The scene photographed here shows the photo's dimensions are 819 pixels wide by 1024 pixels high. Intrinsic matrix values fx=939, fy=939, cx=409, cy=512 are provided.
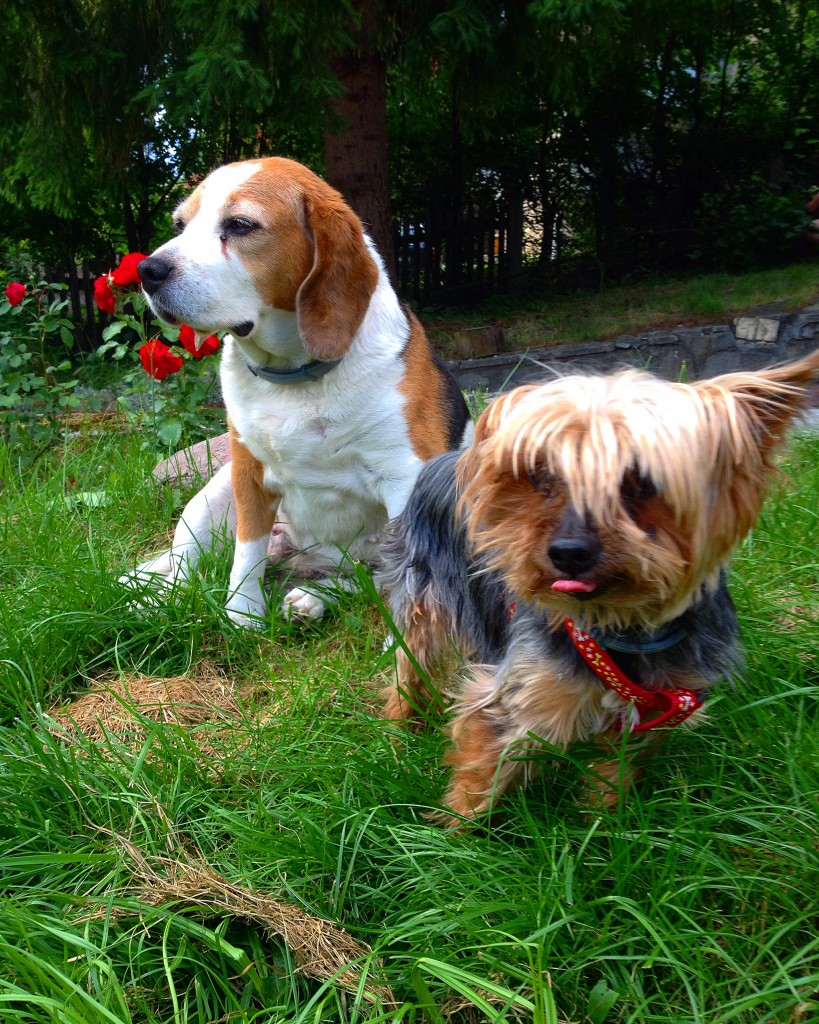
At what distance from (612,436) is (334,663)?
1.68m

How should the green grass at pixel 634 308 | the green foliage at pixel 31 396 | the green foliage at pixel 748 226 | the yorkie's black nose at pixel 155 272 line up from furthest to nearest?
the green foliage at pixel 748 226 → the green grass at pixel 634 308 → the green foliage at pixel 31 396 → the yorkie's black nose at pixel 155 272

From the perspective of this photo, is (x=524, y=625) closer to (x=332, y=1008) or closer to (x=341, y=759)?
(x=341, y=759)

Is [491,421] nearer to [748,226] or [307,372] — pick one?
[307,372]

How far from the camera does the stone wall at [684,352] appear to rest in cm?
800

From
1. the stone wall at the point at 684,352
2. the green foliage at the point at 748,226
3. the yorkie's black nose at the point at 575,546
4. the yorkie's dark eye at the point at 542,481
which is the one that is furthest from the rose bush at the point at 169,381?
the green foliage at the point at 748,226

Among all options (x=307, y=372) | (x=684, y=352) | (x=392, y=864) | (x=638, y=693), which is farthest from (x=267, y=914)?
(x=684, y=352)

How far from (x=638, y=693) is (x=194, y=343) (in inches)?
118

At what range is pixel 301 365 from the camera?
322 cm

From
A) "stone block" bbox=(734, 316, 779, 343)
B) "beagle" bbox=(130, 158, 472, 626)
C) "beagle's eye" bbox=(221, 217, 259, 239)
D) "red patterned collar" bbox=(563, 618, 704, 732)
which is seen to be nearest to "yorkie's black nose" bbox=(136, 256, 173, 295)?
"beagle" bbox=(130, 158, 472, 626)

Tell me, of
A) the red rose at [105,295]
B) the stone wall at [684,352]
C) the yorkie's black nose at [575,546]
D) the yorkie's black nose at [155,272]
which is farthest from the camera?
the stone wall at [684,352]

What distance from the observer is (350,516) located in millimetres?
3490

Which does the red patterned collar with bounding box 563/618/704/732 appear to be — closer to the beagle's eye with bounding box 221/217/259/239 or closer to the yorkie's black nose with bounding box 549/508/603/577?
the yorkie's black nose with bounding box 549/508/603/577

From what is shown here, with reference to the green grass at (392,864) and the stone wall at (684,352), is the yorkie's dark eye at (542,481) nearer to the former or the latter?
the green grass at (392,864)

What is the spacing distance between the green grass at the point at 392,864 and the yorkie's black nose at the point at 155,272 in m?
1.21
